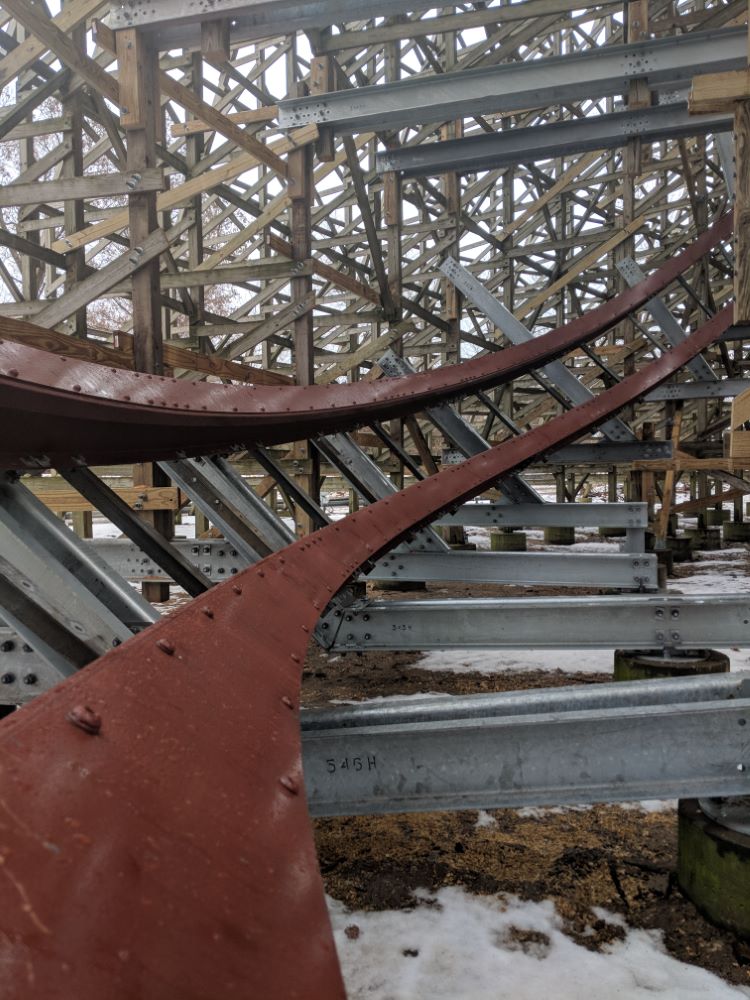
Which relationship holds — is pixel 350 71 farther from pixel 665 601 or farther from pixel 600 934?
pixel 600 934

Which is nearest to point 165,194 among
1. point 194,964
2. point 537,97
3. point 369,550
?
point 537,97

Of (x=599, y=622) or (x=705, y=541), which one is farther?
Result: (x=705, y=541)

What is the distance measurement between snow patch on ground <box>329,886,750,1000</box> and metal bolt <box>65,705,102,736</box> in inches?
52.8

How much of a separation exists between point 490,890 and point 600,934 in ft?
1.19

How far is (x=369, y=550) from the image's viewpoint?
8.86 ft

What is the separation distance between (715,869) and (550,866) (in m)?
0.55

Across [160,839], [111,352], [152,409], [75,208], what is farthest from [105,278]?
[160,839]

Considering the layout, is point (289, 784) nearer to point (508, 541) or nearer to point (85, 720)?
point (85, 720)

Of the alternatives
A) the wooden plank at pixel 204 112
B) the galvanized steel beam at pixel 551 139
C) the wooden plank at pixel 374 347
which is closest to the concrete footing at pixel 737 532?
the galvanized steel beam at pixel 551 139

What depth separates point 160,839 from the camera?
69 cm

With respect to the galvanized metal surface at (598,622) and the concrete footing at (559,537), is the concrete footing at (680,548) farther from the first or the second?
the galvanized metal surface at (598,622)

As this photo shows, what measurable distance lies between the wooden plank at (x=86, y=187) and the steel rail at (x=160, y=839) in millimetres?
4079

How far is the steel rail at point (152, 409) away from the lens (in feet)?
6.31

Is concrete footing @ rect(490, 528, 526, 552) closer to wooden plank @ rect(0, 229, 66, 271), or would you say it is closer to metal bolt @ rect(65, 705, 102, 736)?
wooden plank @ rect(0, 229, 66, 271)
